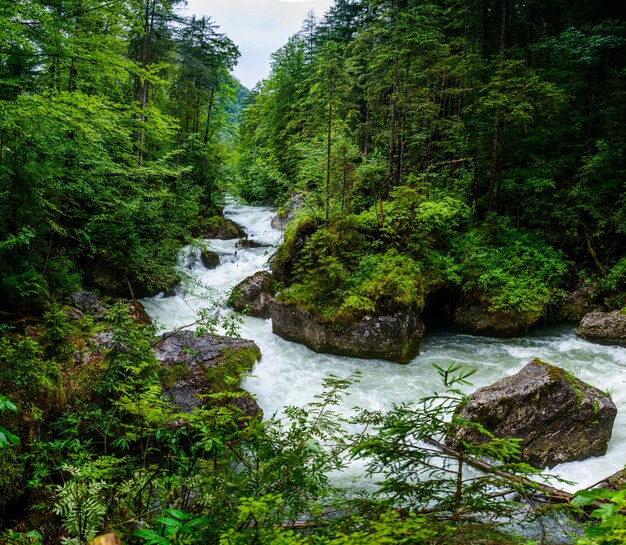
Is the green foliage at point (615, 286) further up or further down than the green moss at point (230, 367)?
further up

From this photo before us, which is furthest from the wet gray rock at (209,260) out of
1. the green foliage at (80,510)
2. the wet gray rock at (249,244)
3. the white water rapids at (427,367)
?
the green foliage at (80,510)

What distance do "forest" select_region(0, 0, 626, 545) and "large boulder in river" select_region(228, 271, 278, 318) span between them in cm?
51

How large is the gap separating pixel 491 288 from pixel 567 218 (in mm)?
4027

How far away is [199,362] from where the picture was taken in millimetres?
7641

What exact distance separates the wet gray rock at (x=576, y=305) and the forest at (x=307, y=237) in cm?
21

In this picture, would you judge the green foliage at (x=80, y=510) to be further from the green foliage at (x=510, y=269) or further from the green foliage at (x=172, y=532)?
the green foliage at (x=510, y=269)

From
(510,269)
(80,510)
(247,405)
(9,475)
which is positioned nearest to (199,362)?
(247,405)

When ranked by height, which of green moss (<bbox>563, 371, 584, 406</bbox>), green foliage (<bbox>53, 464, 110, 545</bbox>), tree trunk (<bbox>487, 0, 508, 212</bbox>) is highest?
tree trunk (<bbox>487, 0, 508, 212</bbox>)

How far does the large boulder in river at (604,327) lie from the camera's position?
32.5ft

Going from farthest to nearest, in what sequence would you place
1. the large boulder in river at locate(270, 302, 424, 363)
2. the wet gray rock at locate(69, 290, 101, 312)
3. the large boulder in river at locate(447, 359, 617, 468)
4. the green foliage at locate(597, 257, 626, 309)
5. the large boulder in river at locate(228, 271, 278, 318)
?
the large boulder in river at locate(228, 271, 278, 318)
the green foliage at locate(597, 257, 626, 309)
the large boulder in river at locate(270, 302, 424, 363)
the wet gray rock at locate(69, 290, 101, 312)
the large boulder in river at locate(447, 359, 617, 468)

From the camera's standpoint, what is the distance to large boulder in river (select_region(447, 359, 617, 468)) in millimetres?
5926

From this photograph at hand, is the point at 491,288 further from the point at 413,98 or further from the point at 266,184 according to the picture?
the point at 266,184

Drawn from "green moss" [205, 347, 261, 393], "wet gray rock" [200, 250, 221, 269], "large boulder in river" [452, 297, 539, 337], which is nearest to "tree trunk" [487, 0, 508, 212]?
"large boulder in river" [452, 297, 539, 337]

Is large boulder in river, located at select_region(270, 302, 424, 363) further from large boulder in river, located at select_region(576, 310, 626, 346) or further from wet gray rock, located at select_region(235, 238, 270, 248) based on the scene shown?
wet gray rock, located at select_region(235, 238, 270, 248)
